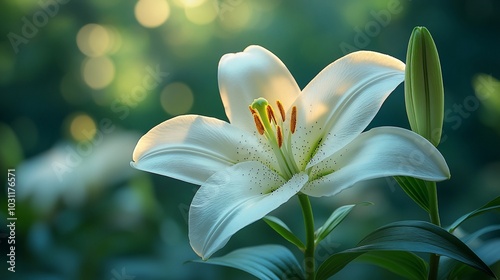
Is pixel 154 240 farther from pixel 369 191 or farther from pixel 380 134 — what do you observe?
pixel 380 134

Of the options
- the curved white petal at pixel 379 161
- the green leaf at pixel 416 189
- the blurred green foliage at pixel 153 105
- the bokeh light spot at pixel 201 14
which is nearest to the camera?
the curved white petal at pixel 379 161

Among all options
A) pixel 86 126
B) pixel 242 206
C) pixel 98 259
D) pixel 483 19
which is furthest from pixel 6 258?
pixel 483 19

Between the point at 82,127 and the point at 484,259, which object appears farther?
the point at 82,127

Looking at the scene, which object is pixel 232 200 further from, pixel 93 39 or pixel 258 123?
pixel 93 39

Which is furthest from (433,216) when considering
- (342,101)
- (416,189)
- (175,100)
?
(175,100)

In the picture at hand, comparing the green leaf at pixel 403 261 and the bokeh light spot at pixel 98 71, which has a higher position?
the bokeh light spot at pixel 98 71

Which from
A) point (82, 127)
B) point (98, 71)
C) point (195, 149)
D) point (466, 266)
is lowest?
point (466, 266)

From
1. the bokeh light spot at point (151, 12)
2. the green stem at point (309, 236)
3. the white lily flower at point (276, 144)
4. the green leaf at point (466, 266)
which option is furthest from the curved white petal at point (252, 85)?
the bokeh light spot at point (151, 12)

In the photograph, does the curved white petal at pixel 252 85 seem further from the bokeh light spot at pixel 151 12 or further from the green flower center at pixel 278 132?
the bokeh light spot at pixel 151 12
